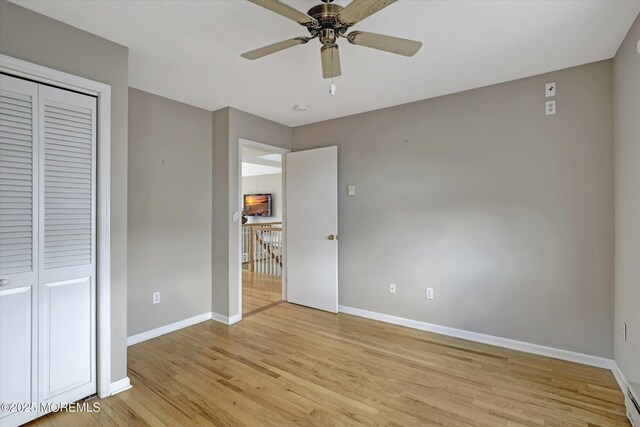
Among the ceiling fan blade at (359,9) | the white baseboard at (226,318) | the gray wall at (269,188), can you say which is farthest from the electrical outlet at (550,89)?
the gray wall at (269,188)

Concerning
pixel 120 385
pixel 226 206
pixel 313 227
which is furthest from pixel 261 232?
pixel 120 385

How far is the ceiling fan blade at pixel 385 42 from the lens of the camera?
1602 mm

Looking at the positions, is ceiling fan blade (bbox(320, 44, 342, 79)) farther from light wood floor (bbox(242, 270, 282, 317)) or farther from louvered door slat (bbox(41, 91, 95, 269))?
light wood floor (bbox(242, 270, 282, 317))

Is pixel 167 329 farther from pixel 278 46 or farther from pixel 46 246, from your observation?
pixel 278 46

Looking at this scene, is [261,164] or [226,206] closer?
[226,206]

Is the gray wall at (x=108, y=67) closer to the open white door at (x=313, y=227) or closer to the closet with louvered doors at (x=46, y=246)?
the closet with louvered doors at (x=46, y=246)

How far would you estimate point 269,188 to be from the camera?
9023 mm

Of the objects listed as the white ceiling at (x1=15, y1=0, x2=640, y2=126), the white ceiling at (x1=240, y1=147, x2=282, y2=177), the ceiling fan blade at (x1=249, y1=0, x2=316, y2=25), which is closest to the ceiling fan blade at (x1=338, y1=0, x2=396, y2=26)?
the ceiling fan blade at (x1=249, y1=0, x2=316, y2=25)

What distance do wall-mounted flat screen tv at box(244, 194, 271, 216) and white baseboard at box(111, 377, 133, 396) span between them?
6814 mm

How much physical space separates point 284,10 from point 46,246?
1.98m

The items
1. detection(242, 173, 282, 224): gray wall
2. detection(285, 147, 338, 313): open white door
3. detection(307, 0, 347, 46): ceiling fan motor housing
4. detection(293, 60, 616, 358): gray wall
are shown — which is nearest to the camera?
detection(307, 0, 347, 46): ceiling fan motor housing

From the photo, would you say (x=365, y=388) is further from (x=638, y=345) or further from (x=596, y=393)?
(x=638, y=345)

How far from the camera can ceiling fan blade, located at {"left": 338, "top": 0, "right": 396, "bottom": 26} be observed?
4.45 ft

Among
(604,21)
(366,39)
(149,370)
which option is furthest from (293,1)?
(149,370)
